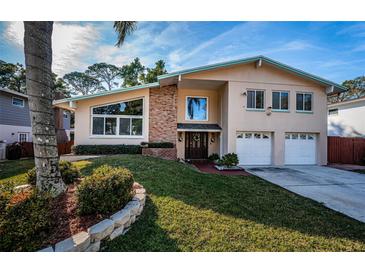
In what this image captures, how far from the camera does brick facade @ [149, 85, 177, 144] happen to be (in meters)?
11.7

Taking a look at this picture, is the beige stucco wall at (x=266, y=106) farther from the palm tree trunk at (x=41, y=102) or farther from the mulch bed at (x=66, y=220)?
the mulch bed at (x=66, y=220)

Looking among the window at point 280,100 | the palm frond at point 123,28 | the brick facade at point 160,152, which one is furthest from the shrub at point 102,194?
the window at point 280,100

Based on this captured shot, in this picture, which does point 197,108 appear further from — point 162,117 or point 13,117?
point 13,117

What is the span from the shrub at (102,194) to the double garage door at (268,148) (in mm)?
8787

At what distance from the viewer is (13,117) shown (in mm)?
14422

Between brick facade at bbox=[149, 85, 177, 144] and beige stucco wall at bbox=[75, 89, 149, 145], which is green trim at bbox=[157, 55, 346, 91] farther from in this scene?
beige stucco wall at bbox=[75, 89, 149, 145]

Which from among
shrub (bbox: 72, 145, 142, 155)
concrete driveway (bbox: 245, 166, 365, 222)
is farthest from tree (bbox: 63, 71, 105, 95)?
concrete driveway (bbox: 245, 166, 365, 222)

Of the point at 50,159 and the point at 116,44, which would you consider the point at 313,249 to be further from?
the point at 116,44

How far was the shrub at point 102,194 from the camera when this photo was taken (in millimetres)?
3145

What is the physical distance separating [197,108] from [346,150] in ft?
36.1

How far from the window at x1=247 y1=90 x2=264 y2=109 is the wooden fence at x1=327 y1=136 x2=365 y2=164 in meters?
6.50
